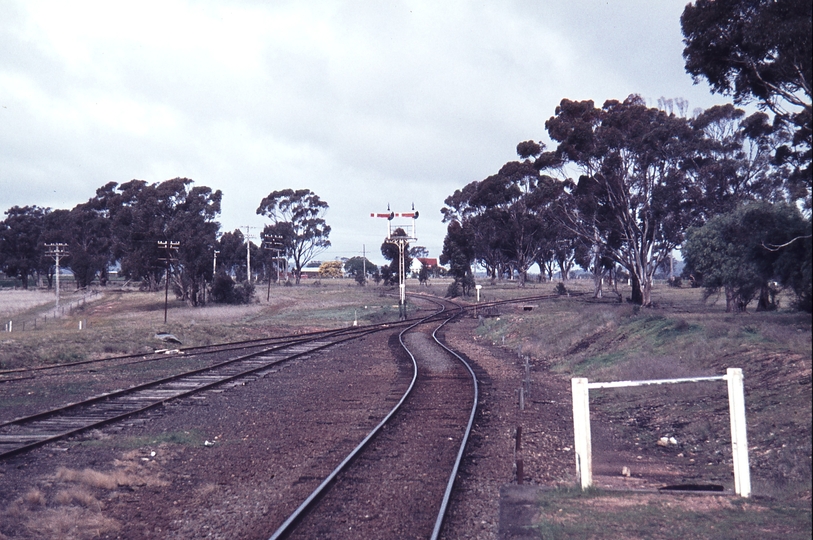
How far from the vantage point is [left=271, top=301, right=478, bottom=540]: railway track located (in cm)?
652

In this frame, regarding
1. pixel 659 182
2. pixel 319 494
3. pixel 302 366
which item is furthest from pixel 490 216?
pixel 319 494

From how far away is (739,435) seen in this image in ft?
19.9

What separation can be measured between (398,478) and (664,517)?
3341 mm

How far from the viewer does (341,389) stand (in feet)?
51.4

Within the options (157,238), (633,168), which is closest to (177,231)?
(157,238)

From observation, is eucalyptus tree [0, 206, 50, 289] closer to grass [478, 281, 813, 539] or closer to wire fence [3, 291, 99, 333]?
wire fence [3, 291, 99, 333]

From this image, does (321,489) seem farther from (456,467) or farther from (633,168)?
(633,168)

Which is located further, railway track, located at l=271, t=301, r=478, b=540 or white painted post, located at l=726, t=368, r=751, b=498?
railway track, located at l=271, t=301, r=478, b=540

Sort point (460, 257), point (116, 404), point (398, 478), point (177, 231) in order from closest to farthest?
point (398, 478) < point (116, 404) < point (177, 231) < point (460, 257)

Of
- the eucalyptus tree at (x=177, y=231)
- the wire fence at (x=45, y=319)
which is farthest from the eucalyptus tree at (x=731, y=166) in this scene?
the eucalyptus tree at (x=177, y=231)

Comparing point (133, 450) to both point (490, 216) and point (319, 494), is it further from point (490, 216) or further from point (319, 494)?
point (490, 216)

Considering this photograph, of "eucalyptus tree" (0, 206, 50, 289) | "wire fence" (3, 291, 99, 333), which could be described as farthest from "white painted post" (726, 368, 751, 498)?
"eucalyptus tree" (0, 206, 50, 289)

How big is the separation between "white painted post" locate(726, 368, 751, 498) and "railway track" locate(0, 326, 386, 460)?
925cm

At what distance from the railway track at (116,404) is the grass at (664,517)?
7.74 m
